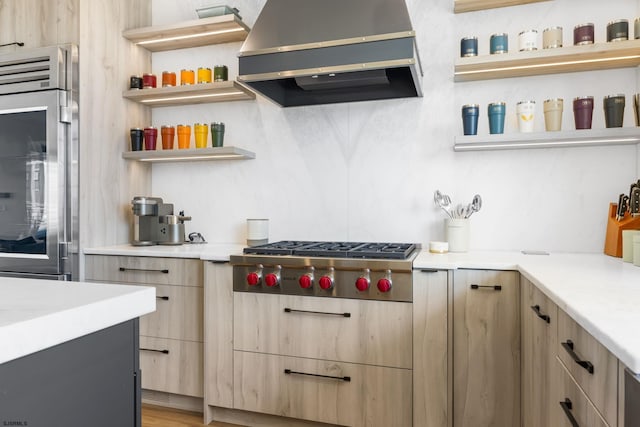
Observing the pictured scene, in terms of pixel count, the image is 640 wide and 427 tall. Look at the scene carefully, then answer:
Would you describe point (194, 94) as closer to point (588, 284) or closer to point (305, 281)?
point (305, 281)

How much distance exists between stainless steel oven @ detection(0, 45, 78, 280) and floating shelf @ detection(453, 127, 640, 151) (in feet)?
7.14

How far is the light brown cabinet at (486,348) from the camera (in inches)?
74.0

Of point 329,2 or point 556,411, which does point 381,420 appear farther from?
point 329,2

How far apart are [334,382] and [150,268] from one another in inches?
46.0

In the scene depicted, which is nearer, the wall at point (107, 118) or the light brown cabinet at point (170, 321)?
the light brown cabinet at point (170, 321)

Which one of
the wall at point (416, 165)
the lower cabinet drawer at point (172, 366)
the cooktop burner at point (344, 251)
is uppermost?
the wall at point (416, 165)

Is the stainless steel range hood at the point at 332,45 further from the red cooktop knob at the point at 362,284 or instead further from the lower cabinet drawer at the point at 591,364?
the lower cabinet drawer at the point at 591,364

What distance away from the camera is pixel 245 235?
2.91 metres

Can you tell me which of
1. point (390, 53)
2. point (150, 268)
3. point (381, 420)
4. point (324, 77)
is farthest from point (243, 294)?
point (390, 53)

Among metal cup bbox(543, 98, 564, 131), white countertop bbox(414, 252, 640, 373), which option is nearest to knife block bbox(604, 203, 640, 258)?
white countertop bbox(414, 252, 640, 373)

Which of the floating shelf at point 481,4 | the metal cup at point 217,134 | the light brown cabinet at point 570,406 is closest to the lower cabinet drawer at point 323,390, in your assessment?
the light brown cabinet at point 570,406

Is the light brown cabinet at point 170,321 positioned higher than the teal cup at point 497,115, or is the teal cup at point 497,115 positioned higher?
the teal cup at point 497,115

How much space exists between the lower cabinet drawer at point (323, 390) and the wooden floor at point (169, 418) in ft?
1.02

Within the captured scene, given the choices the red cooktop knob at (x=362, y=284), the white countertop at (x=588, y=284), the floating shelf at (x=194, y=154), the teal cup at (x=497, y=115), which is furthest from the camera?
the floating shelf at (x=194, y=154)
